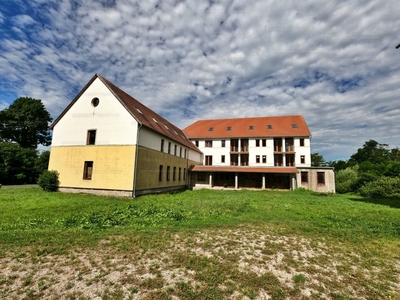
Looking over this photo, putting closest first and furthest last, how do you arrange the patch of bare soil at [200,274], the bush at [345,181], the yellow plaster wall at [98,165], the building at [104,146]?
the patch of bare soil at [200,274] → the yellow plaster wall at [98,165] → the building at [104,146] → the bush at [345,181]

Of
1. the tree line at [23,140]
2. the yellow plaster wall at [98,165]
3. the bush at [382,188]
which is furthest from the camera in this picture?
the tree line at [23,140]

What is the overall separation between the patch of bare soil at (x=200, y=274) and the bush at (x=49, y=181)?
15.0m

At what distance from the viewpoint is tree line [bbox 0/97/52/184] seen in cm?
2586

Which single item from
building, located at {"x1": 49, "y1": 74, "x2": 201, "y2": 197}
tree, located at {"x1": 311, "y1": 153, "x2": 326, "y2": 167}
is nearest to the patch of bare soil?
building, located at {"x1": 49, "y1": 74, "x2": 201, "y2": 197}

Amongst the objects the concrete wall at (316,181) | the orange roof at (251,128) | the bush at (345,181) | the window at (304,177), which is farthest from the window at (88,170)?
the bush at (345,181)

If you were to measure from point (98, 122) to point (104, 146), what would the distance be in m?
2.31

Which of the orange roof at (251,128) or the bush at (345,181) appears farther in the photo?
the orange roof at (251,128)

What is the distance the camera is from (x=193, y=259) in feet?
16.4

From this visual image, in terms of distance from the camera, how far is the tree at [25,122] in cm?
3814

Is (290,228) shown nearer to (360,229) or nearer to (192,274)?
(360,229)

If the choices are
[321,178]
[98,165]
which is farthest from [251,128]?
[98,165]

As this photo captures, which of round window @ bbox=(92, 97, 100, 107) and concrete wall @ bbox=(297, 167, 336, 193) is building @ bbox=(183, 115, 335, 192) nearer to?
concrete wall @ bbox=(297, 167, 336, 193)

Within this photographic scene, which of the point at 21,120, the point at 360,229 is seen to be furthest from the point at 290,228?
the point at 21,120

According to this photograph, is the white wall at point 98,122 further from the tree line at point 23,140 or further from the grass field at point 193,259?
the tree line at point 23,140
